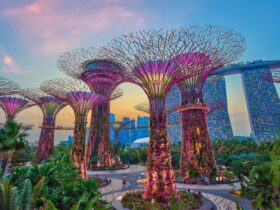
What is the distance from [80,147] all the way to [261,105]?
77089mm

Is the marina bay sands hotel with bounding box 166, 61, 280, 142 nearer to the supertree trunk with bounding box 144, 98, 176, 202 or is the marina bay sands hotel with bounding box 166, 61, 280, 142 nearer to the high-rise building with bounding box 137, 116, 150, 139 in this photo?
the supertree trunk with bounding box 144, 98, 176, 202

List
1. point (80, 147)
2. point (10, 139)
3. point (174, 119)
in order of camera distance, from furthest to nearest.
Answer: point (174, 119) → point (80, 147) → point (10, 139)

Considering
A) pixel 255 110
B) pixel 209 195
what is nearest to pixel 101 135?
pixel 209 195

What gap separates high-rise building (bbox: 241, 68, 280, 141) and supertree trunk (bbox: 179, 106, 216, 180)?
60.2 m

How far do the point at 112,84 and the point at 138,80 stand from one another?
21062 millimetres

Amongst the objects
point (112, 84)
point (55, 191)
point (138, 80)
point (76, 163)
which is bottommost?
point (55, 191)

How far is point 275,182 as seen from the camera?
887cm

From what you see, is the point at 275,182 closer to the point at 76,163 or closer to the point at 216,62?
the point at 216,62

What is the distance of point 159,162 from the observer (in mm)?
15000

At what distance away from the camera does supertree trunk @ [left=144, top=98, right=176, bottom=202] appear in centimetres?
1462

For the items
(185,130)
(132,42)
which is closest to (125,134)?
(185,130)

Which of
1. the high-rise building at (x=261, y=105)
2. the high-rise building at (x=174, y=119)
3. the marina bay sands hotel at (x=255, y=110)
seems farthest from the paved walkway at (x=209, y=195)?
the high-rise building at (x=174, y=119)

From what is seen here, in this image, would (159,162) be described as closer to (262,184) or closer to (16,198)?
(262,184)

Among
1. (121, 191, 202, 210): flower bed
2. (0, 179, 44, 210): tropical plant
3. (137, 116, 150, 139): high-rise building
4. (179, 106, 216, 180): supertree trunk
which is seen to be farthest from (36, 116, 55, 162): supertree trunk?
(137, 116, 150, 139): high-rise building
